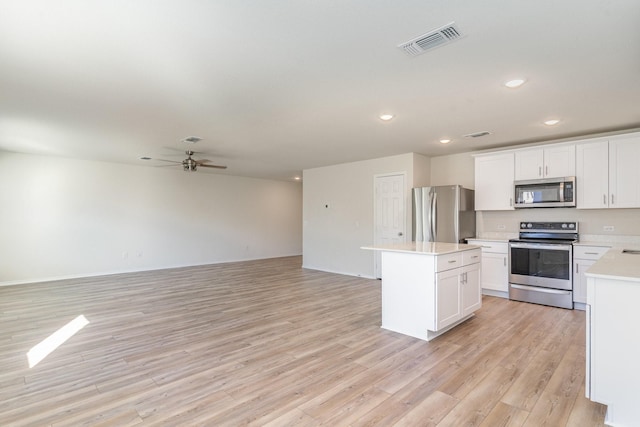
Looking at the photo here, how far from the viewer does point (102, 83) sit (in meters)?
2.98

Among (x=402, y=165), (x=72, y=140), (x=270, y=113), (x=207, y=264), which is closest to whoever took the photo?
(x=270, y=113)

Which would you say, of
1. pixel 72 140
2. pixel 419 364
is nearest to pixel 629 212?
pixel 419 364

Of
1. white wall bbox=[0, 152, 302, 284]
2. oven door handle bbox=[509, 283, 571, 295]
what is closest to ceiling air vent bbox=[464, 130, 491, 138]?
oven door handle bbox=[509, 283, 571, 295]

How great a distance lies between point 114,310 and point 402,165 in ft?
17.1

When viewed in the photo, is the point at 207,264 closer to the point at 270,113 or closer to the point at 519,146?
the point at 270,113

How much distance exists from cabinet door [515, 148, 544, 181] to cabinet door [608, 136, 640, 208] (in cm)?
79

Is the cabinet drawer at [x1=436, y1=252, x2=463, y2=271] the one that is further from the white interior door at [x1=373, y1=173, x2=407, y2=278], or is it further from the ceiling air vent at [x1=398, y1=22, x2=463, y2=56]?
the white interior door at [x1=373, y1=173, x2=407, y2=278]

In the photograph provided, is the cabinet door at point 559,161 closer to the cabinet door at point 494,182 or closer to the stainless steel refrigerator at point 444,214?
the cabinet door at point 494,182

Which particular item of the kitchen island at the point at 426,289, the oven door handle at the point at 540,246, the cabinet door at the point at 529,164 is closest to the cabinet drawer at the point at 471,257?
the kitchen island at the point at 426,289

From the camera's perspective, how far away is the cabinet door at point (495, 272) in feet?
16.2

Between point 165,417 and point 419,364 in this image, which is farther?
point 419,364

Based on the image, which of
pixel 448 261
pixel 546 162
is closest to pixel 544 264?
pixel 546 162

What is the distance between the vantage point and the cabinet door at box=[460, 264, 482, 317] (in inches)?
146

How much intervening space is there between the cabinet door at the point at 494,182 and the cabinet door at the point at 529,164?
0.08 m
